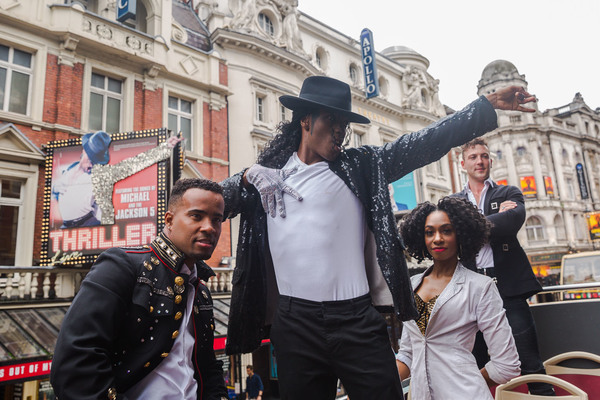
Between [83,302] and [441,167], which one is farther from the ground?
[441,167]

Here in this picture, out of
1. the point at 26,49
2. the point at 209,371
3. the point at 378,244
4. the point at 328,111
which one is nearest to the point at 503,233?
the point at 378,244

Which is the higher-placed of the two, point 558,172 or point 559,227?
point 558,172

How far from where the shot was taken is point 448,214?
2.81 metres

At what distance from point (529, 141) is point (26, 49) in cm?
3961

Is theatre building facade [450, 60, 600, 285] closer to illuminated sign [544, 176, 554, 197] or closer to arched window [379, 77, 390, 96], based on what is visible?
illuminated sign [544, 176, 554, 197]

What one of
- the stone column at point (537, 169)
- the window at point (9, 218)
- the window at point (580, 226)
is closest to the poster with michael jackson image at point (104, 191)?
the window at point (9, 218)

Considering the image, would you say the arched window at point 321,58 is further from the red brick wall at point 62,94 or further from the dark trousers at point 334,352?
the dark trousers at point 334,352

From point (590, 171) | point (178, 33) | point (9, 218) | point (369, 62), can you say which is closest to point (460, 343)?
point (9, 218)

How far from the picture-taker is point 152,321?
185cm

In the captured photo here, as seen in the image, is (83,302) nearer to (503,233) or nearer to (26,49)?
(503,233)

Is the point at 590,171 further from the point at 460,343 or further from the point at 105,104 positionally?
the point at 460,343

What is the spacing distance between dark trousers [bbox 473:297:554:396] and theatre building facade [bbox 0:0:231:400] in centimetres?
787

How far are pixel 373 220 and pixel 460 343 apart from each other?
3.38 ft

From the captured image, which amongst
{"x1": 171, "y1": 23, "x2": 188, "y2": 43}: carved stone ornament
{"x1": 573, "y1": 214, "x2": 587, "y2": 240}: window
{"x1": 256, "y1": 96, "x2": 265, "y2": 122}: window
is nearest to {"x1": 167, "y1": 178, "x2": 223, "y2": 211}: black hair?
{"x1": 171, "y1": 23, "x2": 188, "y2": 43}: carved stone ornament
